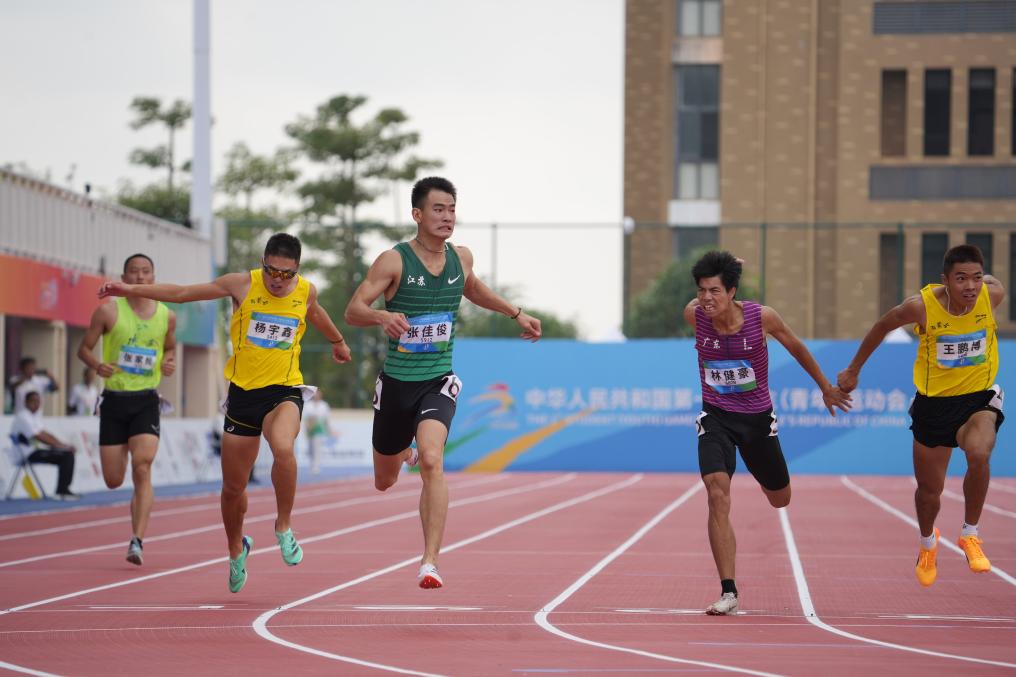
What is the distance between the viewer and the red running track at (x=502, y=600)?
708cm

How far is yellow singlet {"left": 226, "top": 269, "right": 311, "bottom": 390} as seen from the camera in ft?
31.6

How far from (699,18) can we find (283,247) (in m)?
40.5

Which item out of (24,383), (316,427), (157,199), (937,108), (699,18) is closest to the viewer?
(24,383)

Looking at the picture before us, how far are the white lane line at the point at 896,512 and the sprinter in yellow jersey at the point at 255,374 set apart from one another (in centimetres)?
492

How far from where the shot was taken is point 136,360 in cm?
1206

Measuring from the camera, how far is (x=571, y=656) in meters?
7.11

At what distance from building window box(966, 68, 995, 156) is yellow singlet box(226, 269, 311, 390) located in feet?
128

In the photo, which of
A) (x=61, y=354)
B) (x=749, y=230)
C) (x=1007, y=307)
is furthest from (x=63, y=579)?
(x=1007, y=307)

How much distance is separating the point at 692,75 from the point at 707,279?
1593 inches

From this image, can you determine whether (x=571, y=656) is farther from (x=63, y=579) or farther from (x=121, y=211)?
(x=121, y=211)

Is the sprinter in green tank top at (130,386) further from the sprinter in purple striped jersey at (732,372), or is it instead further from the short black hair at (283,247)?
the sprinter in purple striped jersey at (732,372)

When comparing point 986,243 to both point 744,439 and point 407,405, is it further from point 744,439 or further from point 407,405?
point 407,405

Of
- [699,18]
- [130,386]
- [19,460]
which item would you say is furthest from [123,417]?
[699,18]

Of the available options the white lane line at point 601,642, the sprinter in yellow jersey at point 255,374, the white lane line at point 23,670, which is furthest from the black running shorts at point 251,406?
the white lane line at point 23,670
